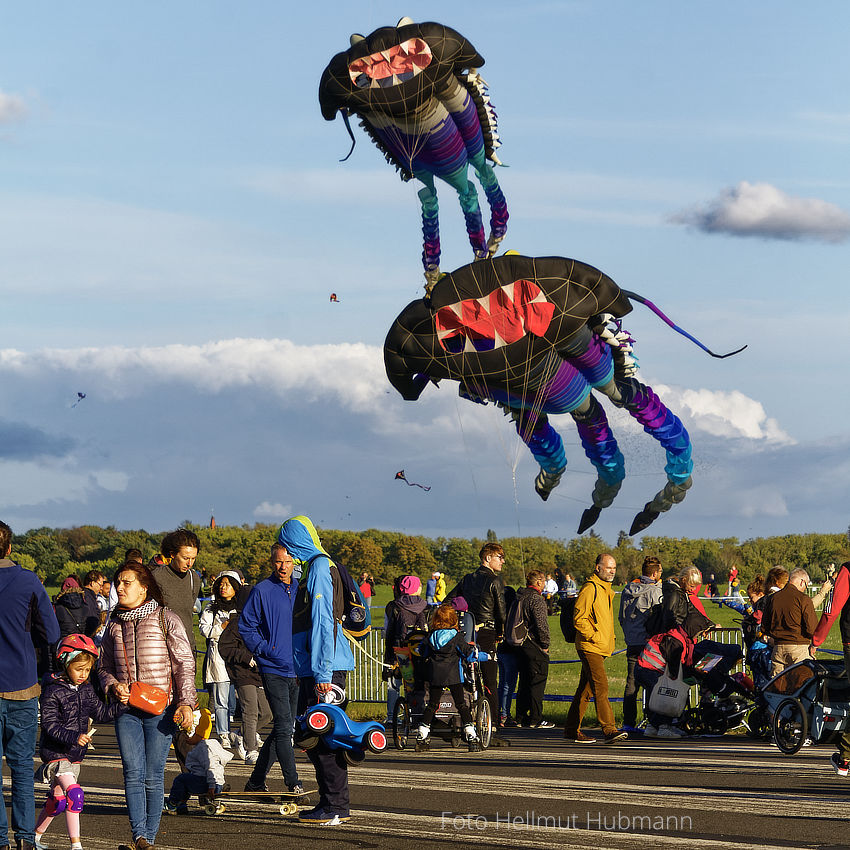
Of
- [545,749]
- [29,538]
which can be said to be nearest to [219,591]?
[545,749]

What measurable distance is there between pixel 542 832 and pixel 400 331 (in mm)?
15038

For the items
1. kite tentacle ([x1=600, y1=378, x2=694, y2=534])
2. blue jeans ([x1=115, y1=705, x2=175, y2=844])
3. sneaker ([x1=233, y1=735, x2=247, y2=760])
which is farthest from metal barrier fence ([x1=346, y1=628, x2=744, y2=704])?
blue jeans ([x1=115, y1=705, x2=175, y2=844])

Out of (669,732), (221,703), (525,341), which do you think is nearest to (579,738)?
(669,732)

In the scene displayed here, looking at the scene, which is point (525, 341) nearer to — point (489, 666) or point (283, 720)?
point (489, 666)

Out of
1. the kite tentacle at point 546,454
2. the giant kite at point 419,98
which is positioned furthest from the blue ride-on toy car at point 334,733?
the kite tentacle at point 546,454

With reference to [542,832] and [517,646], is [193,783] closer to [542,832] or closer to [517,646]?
[542,832]

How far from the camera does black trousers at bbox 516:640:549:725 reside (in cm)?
1532

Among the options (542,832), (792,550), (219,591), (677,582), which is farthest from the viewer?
(792,550)

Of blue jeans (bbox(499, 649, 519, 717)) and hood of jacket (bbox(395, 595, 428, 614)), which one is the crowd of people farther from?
blue jeans (bbox(499, 649, 519, 717))

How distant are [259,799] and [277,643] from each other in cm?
117

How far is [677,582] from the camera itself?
14.6 metres

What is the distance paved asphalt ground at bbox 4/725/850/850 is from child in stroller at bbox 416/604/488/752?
1.17 ft

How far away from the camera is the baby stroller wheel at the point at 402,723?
13234 millimetres

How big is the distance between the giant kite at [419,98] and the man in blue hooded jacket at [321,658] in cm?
1334
